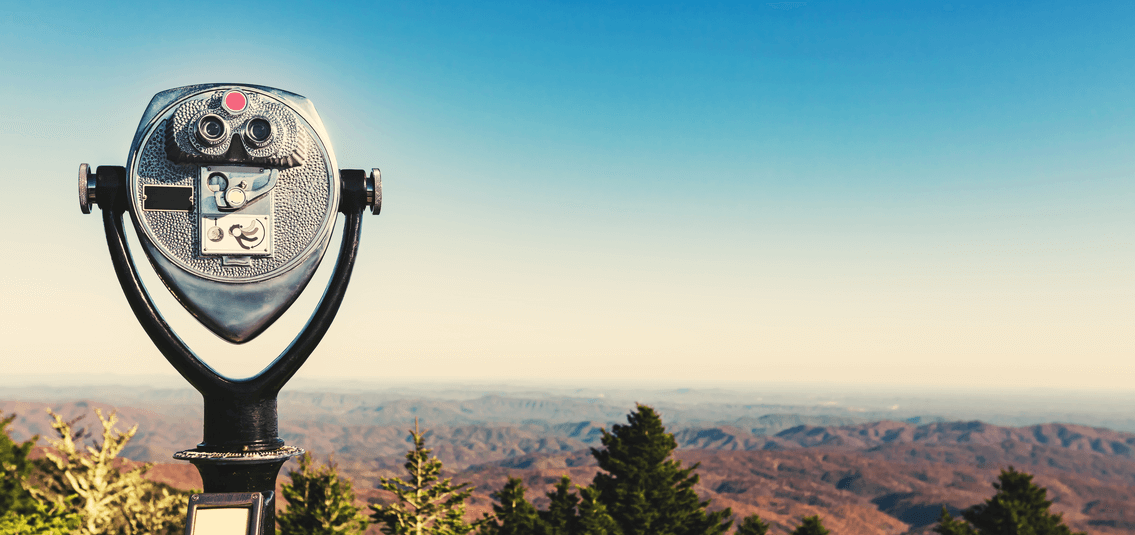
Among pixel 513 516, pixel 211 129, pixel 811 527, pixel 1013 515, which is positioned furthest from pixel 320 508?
pixel 1013 515

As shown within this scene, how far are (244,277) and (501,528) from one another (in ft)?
90.0

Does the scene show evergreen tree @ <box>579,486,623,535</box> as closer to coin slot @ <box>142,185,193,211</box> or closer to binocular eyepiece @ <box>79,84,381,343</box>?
binocular eyepiece @ <box>79,84,381,343</box>

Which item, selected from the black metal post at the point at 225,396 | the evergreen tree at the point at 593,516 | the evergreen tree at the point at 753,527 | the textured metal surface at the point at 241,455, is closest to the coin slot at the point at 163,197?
the black metal post at the point at 225,396

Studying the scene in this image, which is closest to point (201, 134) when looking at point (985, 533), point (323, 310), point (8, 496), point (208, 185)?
point (208, 185)

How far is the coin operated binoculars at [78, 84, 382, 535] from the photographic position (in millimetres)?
4047

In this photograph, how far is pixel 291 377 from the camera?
4.21 metres

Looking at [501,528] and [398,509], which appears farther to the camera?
[501,528]

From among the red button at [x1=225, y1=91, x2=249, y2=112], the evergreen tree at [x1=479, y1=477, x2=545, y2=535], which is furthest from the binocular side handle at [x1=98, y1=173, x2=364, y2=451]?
the evergreen tree at [x1=479, y1=477, x2=545, y2=535]

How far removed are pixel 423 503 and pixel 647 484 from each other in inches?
325

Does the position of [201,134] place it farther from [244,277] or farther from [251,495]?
[251,495]

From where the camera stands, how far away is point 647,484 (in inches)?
1032

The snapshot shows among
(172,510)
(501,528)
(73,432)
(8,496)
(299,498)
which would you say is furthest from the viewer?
(501,528)

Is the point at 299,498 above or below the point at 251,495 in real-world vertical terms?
below

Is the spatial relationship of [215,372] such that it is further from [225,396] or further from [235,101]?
[235,101]
